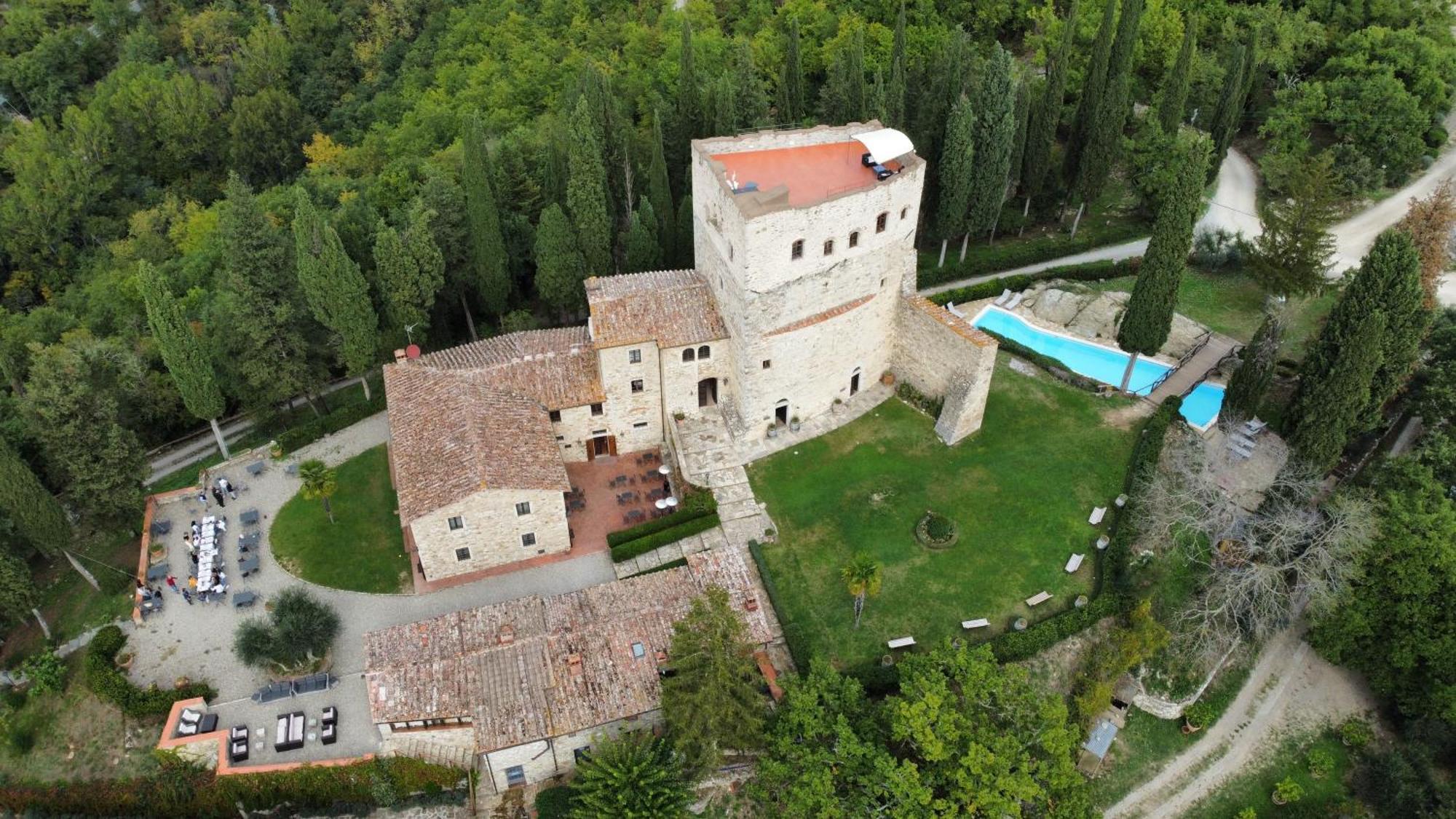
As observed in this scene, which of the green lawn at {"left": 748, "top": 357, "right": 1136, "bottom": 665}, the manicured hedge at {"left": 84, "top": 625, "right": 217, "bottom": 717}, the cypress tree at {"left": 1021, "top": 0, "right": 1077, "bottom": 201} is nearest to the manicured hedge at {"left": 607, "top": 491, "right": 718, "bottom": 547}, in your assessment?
the green lawn at {"left": 748, "top": 357, "right": 1136, "bottom": 665}

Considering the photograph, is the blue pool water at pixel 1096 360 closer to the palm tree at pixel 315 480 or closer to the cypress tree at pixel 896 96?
the cypress tree at pixel 896 96

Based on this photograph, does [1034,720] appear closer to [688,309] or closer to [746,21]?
[688,309]

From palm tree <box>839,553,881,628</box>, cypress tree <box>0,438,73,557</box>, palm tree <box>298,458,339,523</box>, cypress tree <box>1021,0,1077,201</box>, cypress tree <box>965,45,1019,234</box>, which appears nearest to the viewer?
palm tree <box>839,553,881,628</box>

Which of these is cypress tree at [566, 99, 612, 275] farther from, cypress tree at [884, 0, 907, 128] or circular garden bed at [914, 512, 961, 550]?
circular garden bed at [914, 512, 961, 550]

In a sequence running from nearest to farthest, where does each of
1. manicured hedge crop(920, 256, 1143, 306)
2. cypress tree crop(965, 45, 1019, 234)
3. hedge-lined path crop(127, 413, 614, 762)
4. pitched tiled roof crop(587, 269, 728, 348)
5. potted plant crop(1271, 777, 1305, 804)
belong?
potted plant crop(1271, 777, 1305, 804), hedge-lined path crop(127, 413, 614, 762), pitched tiled roof crop(587, 269, 728, 348), cypress tree crop(965, 45, 1019, 234), manicured hedge crop(920, 256, 1143, 306)

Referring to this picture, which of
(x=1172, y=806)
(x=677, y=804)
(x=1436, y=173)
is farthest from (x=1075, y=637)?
(x=1436, y=173)

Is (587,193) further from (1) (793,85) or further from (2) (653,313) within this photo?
(1) (793,85)

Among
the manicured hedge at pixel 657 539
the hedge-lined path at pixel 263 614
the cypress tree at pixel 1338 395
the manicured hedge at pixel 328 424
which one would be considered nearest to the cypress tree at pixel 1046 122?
the cypress tree at pixel 1338 395

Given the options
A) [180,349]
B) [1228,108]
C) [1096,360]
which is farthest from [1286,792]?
[180,349]
